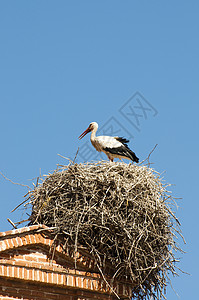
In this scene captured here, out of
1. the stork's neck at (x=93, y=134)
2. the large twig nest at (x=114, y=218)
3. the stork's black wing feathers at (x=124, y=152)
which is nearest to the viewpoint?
A: the large twig nest at (x=114, y=218)

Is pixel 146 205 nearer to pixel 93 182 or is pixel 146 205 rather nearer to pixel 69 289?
pixel 93 182

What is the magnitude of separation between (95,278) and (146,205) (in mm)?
1637

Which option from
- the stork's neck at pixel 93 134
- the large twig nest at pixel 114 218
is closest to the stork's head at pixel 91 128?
the stork's neck at pixel 93 134

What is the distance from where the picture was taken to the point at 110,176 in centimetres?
1095

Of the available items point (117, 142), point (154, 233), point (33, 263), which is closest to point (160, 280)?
point (154, 233)

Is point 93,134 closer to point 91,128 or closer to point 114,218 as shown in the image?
point 91,128

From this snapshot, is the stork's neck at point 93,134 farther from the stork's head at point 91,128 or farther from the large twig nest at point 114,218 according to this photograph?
the large twig nest at point 114,218

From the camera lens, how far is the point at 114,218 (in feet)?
34.0

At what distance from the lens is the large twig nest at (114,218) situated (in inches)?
407

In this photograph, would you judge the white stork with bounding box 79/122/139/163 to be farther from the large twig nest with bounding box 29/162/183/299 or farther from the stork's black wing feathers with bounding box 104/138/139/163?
the large twig nest with bounding box 29/162/183/299

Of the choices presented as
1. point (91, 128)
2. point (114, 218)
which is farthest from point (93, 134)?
point (114, 218)

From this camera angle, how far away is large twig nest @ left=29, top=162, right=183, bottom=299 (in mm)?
10336

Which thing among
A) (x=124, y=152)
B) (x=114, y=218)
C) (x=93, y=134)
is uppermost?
(x=93, y=134)

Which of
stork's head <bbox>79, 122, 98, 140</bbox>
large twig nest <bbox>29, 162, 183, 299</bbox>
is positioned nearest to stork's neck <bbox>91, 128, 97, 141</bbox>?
stork's head <bbox>79, 122, 98, 140</bbox>
